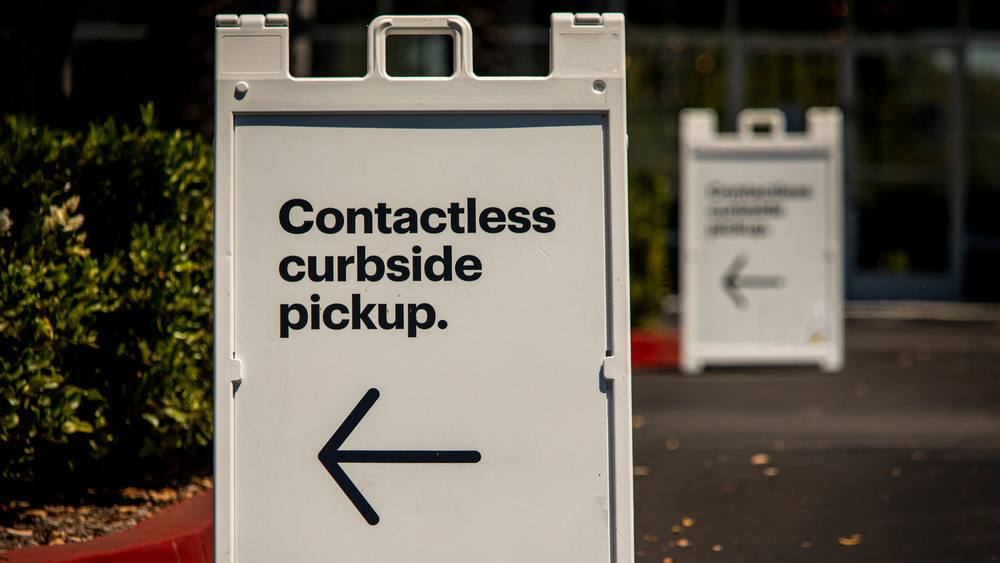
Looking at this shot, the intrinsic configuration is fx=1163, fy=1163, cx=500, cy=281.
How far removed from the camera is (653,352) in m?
10.5

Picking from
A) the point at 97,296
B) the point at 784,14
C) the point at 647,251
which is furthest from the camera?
the point at 784,14

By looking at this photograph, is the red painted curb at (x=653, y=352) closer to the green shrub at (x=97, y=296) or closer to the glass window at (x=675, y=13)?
the green shrub at (x=97, y=296)

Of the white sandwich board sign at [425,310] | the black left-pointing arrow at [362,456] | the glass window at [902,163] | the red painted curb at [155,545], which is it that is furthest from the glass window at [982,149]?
the black left-pointing arrow at [362,456]

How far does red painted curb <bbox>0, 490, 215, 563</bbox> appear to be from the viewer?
3826 mm

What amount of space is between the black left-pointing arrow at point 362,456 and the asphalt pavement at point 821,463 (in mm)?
1747

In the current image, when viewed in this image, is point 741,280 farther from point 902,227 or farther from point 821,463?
point 902,227

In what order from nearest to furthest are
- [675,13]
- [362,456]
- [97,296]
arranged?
[362,456] < [97,296] < [675,13]

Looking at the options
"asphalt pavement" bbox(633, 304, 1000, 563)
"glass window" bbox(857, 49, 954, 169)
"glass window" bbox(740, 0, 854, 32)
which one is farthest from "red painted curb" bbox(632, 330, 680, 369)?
"glass window" bbox(857, 49, 954, 169)

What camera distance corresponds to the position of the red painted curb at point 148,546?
12.6 feet

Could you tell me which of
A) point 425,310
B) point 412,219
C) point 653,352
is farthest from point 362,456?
point 653,352

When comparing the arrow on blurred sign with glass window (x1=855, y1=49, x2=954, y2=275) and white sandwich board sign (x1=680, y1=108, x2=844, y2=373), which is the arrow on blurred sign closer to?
white sandwich board sign (x1=680, y1=108, x2=844, y2=373)

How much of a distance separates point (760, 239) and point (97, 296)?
608 centimetres

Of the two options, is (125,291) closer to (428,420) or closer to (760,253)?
(428,420)

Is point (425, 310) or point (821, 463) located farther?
point (821, 463)
